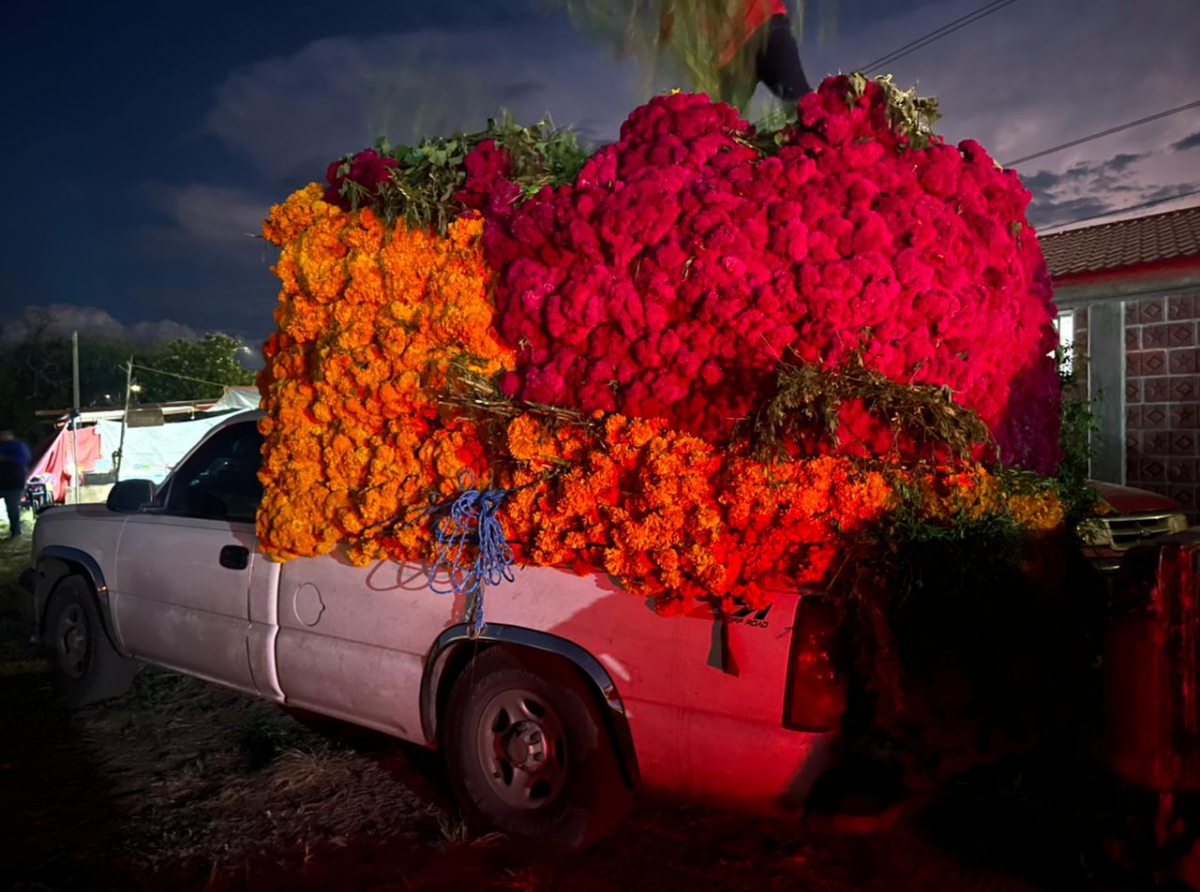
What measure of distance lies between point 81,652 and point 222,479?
1.62 m

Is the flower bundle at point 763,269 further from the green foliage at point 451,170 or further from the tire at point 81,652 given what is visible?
the tire at point 81,652

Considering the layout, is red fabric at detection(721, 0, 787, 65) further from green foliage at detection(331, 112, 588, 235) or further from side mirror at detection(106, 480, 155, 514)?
side mirror at detection(106, 480, 155, 514)

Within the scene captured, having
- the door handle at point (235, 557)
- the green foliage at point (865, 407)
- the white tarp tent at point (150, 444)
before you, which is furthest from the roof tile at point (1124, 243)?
the white tarp tent at point (150, 444)

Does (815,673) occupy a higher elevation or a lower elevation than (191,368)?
lower

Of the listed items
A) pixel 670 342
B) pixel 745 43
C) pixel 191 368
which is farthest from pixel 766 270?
pixel 191 368

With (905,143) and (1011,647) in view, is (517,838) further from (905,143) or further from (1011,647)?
(905,143)

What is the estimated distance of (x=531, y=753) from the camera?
3.25m

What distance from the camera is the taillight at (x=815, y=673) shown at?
8.77 ft

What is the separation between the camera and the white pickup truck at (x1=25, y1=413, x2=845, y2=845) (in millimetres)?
2740

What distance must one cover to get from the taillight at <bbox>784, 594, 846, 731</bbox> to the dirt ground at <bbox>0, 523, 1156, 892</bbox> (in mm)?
398

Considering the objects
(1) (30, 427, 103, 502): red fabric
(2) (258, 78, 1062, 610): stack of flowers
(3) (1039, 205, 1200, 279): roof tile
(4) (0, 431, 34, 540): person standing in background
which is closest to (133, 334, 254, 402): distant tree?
(1) (30, 427, 103, 502): red fabric

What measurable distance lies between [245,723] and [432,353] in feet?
8.99

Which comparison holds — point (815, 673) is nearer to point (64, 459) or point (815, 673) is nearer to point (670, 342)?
point (670, 342)

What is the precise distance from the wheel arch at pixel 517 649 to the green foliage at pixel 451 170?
5.19 ft
